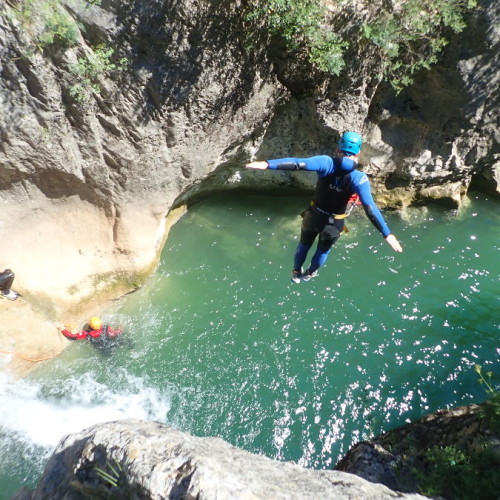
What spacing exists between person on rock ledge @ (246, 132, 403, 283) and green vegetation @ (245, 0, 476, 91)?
256 cm

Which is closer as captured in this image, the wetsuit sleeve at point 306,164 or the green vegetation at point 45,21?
the wetsuit sleeve at point 306,164

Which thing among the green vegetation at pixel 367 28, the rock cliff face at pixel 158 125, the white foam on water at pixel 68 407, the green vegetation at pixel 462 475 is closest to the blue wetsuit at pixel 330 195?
the green vegetation at pixel 462 475

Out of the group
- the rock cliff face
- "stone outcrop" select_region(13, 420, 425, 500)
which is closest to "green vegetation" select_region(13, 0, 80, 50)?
the rock cliff face

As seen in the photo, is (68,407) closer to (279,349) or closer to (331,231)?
(279,349)

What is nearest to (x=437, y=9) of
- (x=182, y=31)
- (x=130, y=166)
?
(x=182, y=31)

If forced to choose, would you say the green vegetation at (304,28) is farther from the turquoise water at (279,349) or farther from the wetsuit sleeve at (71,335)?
the wetsuit sleeve at (71,335)

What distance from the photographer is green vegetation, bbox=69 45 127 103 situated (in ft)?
20.8

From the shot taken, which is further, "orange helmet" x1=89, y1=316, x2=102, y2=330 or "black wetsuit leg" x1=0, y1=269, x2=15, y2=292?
"orange helmet" x1=89, y1=316, x2=102, y2=330

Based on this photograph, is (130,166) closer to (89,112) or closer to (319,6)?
(89,112)

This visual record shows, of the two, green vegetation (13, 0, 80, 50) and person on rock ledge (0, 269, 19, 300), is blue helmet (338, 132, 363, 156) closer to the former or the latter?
A: green vegetation (13, 0, 80, 50)

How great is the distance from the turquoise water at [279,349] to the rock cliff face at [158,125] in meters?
1.13

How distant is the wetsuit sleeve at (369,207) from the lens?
203 inches

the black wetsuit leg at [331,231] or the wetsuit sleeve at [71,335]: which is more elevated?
the black wetsuit leg at [331,231]

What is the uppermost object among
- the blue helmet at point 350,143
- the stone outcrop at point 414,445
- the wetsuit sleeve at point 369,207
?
the blue helmet at point 350,143
